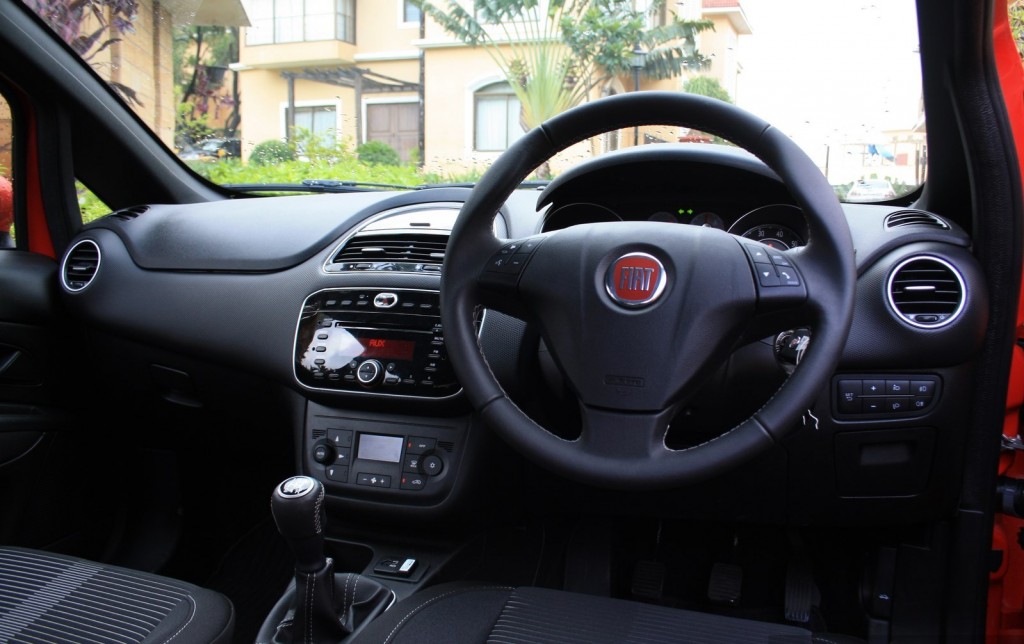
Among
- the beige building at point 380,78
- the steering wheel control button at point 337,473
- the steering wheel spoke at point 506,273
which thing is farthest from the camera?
the beige building at point 380,78

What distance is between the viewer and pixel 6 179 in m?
2.37

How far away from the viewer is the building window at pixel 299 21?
2.12 m

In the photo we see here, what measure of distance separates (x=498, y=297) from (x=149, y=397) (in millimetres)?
1313

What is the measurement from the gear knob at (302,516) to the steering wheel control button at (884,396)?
102cm

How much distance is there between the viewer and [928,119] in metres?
1.71

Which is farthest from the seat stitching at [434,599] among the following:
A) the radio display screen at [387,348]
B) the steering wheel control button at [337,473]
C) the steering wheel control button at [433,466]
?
the radio display screen at [387,348]

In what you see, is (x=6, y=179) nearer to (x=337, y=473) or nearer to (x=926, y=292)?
(x=337, y=473)

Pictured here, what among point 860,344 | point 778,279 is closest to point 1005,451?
point 860,344

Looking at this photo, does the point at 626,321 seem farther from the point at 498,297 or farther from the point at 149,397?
the point at 149,397

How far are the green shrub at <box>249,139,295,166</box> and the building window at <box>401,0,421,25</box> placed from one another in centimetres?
47

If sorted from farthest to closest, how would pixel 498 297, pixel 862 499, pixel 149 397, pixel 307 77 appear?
1. pixel 149 397
2. pixel 307 77
3. pixel 862 499
4. pixel 498 297

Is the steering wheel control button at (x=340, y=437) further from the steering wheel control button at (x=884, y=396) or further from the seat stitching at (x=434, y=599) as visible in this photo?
the steering wheel control button at (x=884, y=396)

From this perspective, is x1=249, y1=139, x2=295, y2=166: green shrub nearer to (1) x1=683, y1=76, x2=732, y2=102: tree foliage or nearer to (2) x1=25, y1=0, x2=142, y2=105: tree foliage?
(2) x1=25, y1=0, x2=142, y2=105: tree foliage

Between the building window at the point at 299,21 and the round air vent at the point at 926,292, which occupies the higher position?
the building window at the point at 299,21
